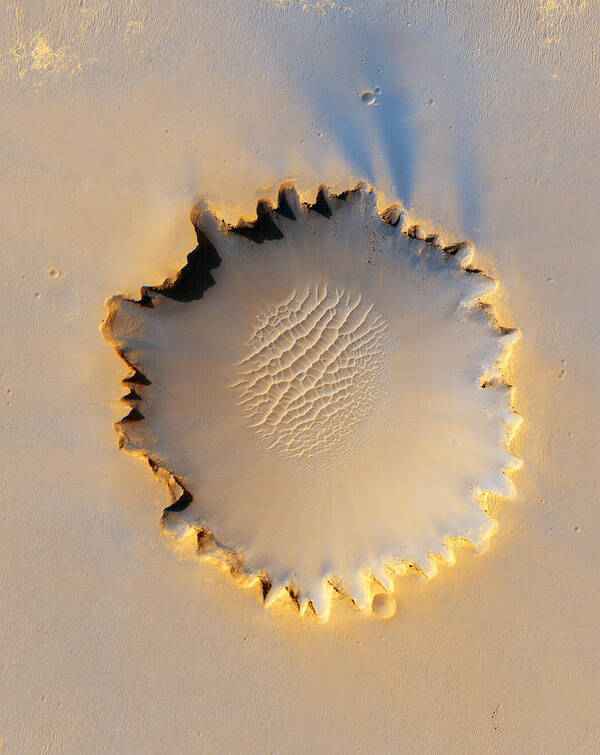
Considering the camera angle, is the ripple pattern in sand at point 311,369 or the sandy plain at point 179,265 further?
the sandy plain at point 179,265

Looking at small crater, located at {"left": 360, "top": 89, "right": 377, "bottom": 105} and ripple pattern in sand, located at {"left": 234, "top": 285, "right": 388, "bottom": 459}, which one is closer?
ripple pattern in sand, located at {"left": 234, "top": 285, "right": 388, "bottom": 459}

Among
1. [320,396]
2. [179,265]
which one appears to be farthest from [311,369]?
[179,265]

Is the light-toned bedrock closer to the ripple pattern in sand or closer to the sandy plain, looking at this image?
the ripple pattern in sand

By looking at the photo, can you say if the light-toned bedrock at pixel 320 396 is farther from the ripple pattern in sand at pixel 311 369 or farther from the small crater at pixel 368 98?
the small crater at pixel 368 98

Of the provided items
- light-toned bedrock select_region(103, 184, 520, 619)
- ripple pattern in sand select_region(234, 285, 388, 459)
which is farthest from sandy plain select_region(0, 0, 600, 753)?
ripple pattern in sand select_region(234, 285, 388, 459)

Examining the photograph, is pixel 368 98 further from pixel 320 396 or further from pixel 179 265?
pixel 320 396

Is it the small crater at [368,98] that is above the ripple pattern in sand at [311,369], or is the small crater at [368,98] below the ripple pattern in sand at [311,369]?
above

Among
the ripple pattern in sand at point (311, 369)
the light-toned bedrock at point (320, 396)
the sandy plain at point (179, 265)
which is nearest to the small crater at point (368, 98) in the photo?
the sandy plain at point (179, 265)
